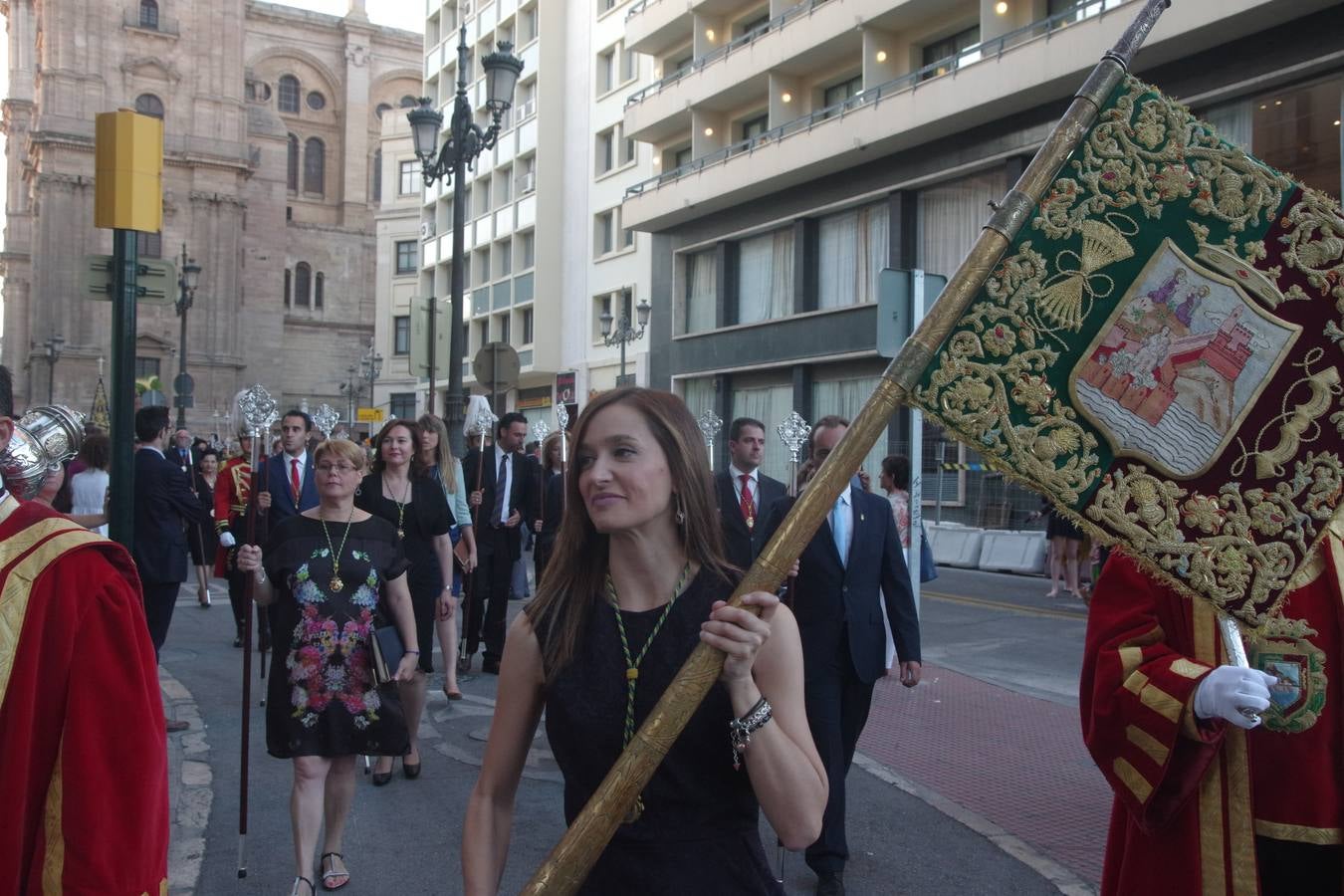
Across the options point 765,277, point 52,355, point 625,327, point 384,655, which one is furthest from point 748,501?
point 52,355

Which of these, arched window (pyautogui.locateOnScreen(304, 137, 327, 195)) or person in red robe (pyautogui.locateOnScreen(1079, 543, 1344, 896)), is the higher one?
arched window (pyautogui.locateOnScreen(304, 137, 327, 195))

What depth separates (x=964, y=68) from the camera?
21.9 metres

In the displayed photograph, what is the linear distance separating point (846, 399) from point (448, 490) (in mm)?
17996

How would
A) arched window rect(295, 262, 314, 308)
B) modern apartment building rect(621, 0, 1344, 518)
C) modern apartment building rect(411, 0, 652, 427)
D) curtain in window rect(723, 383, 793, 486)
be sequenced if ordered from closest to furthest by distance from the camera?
modern apartment building rect(621, 0, 1344, 518)
curtain in window rect(723, 383, 793, 486)
modern apartment building rect(411, 0, 652, 427)
arched window rect(295, 262, 314, 308)

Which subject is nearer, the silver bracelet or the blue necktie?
the silver bracelet

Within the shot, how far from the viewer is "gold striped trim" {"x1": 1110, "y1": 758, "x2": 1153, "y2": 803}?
277 centimetres

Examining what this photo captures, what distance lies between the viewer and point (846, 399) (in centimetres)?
2562

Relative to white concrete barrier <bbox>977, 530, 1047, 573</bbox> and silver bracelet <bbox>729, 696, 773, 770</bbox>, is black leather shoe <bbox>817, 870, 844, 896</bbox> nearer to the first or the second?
silver bracelet <bbox>729, 696, 773, 770</bbox>

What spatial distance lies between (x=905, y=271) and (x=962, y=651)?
498cm

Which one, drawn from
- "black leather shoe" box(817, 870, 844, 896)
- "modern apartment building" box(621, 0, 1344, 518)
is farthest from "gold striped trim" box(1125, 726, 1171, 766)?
"modern apartment building" box(621, 0, 1344, 518)

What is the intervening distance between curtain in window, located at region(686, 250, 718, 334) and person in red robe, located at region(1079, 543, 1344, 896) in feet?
92.7

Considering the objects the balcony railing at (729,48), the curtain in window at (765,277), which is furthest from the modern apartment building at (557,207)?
the curtain in window at (765,277)

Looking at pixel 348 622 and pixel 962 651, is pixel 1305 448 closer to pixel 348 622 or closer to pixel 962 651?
pixel 348 622

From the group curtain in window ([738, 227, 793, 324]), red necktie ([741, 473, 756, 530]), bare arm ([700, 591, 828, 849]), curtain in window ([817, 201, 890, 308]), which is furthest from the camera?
curtain in window ([738, 227, 793, 324])
